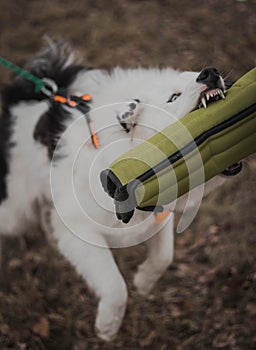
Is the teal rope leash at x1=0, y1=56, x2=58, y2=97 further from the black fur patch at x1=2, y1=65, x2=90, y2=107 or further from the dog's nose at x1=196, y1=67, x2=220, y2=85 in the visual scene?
the dog's nose at x1=196, y1=67, x2=220, y2=85

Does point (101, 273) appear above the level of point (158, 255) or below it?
above

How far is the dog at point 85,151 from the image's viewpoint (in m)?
3.04

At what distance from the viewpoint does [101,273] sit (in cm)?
344

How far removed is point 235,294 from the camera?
4.38 meters

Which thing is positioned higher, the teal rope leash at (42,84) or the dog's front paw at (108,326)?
the teal rope leash at (42,84)

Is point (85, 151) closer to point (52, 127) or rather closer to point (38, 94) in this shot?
point (52, 127)

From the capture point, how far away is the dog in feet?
9.98

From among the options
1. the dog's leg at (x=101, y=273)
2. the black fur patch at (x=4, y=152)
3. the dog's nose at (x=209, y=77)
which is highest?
the dog's nose at (x=209, y=77)

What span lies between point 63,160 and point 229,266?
1.73 meters

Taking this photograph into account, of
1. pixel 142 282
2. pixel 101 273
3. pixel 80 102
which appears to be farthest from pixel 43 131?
pixel 142 282

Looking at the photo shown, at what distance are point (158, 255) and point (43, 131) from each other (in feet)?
3.42

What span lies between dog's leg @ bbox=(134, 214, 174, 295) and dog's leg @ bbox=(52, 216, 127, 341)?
44 centimetres

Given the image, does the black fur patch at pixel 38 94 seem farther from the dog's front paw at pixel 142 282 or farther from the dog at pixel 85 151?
the dog's front paw at pixel 142 282

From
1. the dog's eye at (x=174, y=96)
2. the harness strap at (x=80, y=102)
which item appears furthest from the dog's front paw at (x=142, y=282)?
the dog's eye at (x=174, y=96)
